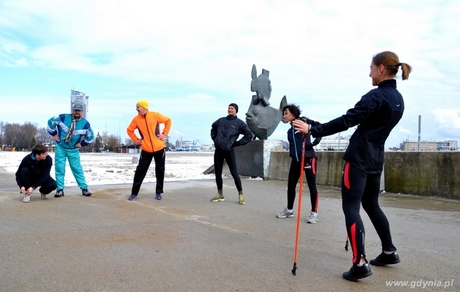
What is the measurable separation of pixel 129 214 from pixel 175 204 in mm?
1284

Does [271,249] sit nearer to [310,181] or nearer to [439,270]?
[439,270]

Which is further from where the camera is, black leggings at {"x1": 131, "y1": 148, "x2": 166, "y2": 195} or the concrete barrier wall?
the concrete barrier wall

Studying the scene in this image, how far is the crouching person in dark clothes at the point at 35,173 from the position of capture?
7.27 metres

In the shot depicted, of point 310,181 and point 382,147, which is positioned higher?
point 382,147

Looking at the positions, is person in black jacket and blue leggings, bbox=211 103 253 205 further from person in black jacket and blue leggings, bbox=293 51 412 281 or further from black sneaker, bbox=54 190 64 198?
person in black jacket and blue leggings, bbox=293 51 412 281

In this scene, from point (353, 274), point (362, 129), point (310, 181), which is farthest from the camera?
point (310, 181)

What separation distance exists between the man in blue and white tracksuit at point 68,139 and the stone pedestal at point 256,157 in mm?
6110

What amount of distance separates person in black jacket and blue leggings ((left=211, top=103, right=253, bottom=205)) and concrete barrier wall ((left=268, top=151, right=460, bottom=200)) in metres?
3.76

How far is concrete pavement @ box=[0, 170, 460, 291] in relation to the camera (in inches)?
132

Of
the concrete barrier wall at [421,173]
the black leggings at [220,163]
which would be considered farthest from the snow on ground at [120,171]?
the concrete barrier wall at [421,173]

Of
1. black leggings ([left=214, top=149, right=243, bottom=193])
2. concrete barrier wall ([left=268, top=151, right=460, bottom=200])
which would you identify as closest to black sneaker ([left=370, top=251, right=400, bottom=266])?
black leggings ([left=214, top=149, right=243, bottom=193])

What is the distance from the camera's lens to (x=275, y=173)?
1278 centimetres

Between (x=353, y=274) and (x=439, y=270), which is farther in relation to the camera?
(x=439, y=270)

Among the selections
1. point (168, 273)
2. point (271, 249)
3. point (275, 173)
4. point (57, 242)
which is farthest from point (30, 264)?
point (275, 173)
